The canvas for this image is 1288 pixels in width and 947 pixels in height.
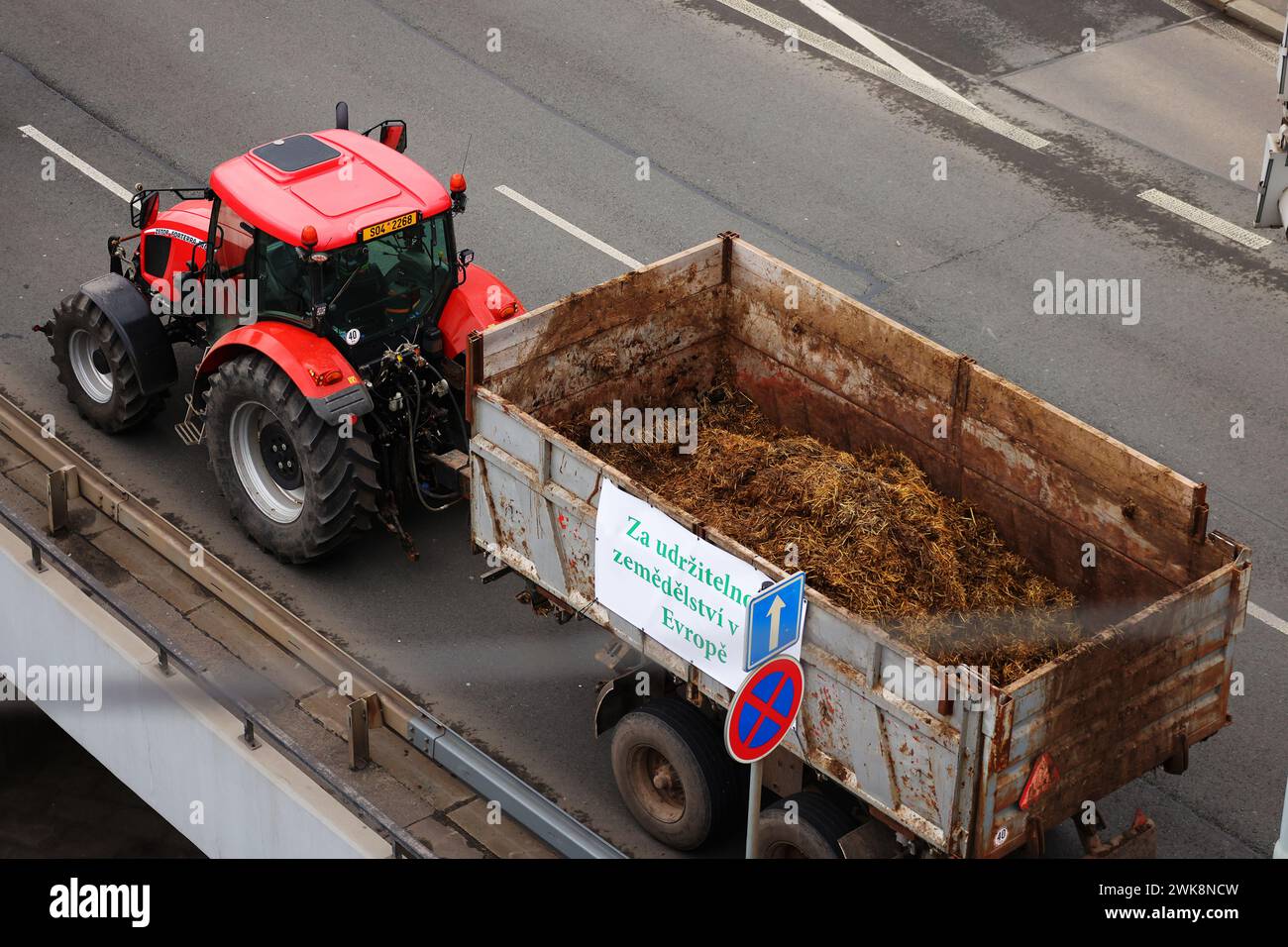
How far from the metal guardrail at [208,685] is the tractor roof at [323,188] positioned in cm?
225

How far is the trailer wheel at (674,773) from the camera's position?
33.7 ft

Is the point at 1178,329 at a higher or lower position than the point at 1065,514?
lower

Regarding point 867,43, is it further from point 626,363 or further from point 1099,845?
point 1099,845

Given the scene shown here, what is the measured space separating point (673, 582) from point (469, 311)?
10.2ft

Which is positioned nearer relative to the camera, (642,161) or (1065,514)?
(1065,514)

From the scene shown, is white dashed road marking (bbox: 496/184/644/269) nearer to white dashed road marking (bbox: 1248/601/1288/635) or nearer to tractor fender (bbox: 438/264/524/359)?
tractor fender (bbox: 438/264/524/359)

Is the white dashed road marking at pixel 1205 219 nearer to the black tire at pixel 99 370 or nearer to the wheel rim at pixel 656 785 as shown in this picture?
the wheel rim at pixel 656 785

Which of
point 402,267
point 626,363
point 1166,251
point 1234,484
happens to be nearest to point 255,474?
point 402,267

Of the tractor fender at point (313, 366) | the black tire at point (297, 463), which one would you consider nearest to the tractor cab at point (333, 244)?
the tractor fender at point (313, 366)

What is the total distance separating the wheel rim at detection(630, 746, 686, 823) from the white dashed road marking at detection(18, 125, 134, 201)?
314 inches

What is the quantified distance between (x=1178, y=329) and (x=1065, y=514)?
519cm

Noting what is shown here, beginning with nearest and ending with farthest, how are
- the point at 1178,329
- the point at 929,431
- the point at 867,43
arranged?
the point at 929,431 < the point at 1178,329 < the point at 867,43

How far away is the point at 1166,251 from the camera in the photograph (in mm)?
16344

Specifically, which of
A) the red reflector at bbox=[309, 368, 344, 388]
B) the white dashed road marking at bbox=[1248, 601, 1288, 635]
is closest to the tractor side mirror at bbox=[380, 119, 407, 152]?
the red reflector at bbox=[309, 368, 344, 388]
